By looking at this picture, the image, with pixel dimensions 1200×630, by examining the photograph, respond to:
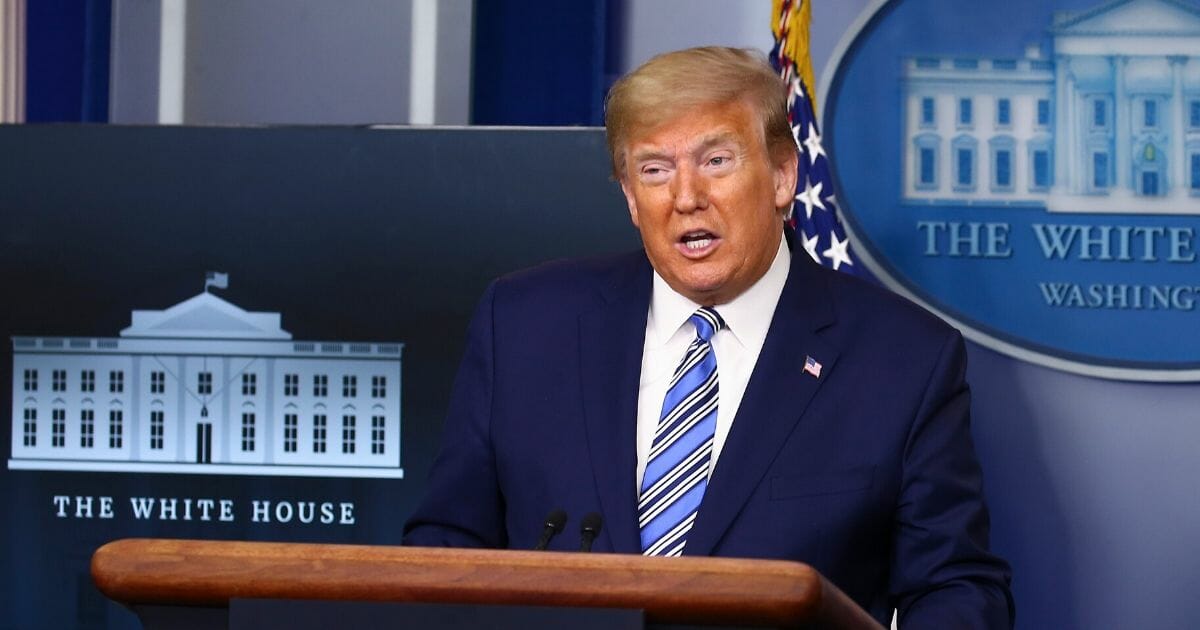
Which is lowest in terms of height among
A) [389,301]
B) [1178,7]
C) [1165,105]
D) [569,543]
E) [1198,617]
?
[1198,617]

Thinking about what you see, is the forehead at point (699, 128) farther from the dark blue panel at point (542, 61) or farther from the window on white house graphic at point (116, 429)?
the dark blue panel at point (542, 61)

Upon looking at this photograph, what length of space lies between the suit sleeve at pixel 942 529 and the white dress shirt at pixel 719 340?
26cm

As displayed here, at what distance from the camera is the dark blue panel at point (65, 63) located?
4129 mm

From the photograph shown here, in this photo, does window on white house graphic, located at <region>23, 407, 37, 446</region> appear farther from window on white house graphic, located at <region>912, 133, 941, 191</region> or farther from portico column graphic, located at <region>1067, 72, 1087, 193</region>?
portico column graphic, located at <region>1067, 72, 1087, 193</region>

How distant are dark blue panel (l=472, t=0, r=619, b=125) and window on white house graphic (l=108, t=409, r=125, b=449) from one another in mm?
1235

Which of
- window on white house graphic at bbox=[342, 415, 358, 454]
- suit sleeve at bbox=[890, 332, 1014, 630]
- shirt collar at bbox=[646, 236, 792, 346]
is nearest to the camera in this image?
suit sleeve at bbox=[890, 332, 1014, 630]

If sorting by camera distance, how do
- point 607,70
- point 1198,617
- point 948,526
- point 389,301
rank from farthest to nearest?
point 607,70 < point 1198,617 < point 389,301 < point 948,526

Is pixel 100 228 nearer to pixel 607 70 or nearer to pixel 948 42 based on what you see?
pixel 607 70

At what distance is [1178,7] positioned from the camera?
11.6 ft

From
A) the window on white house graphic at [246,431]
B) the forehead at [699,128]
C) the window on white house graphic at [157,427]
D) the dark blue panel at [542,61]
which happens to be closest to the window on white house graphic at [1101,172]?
the dark blue panel at [542,61]

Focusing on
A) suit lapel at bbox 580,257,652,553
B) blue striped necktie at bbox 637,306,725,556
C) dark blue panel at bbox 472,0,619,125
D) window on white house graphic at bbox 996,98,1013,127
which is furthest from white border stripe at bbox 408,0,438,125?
blue striped necktie at bbox 637,306,725,556

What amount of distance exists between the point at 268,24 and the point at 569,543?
238 cm

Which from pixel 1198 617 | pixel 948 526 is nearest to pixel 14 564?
pixel 948 526

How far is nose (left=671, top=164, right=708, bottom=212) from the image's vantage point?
2176 millimetres
